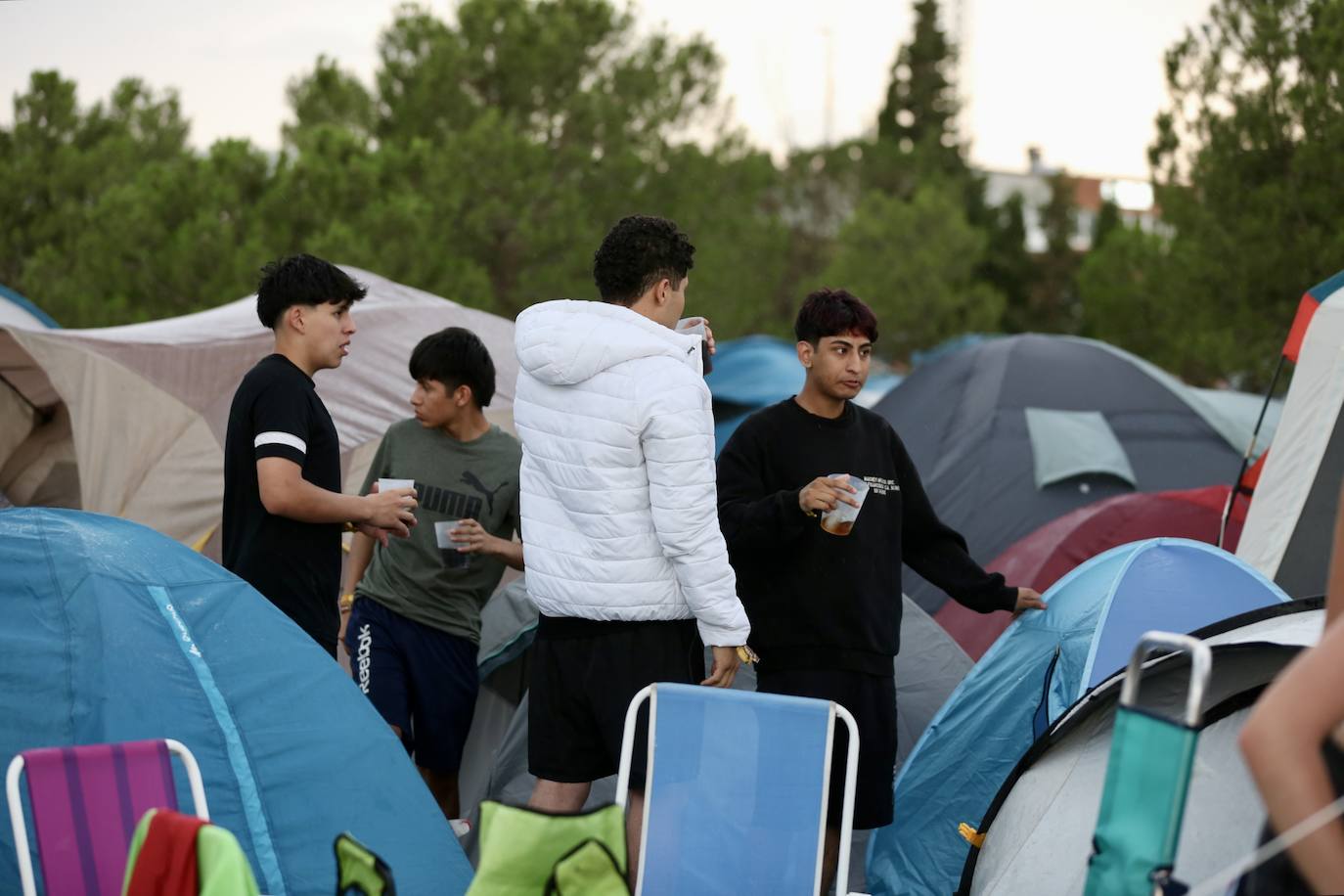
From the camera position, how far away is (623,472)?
10.6 ft

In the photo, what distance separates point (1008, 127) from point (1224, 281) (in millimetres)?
29780

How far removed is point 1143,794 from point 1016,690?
2087 mm

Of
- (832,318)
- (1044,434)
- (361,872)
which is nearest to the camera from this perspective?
(361,872)

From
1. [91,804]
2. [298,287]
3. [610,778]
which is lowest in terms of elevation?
[610,778]

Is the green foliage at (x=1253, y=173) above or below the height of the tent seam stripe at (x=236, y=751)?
above

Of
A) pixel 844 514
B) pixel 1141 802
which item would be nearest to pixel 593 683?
pixel 844 514

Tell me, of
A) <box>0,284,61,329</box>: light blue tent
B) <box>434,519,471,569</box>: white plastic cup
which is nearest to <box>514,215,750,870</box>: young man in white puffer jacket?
<box>434,519,471,569</box>: white plastic cup

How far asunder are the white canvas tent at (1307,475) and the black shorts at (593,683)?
379 centimetres

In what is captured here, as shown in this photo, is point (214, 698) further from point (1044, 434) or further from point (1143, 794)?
point (1044, 434)

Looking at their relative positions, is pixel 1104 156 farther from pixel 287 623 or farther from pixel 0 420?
pixel 287 623

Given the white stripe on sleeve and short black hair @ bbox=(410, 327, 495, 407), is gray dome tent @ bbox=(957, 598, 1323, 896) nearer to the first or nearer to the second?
the white stripe on sleeve

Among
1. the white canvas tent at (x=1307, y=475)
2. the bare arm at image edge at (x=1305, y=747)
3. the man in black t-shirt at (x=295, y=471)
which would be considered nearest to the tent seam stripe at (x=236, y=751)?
the man in black t-shirt at (x=295, y=471)

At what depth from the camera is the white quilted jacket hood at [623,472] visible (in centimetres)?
317

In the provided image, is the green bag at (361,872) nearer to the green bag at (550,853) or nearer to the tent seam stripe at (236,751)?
the green bag at (550,853)
